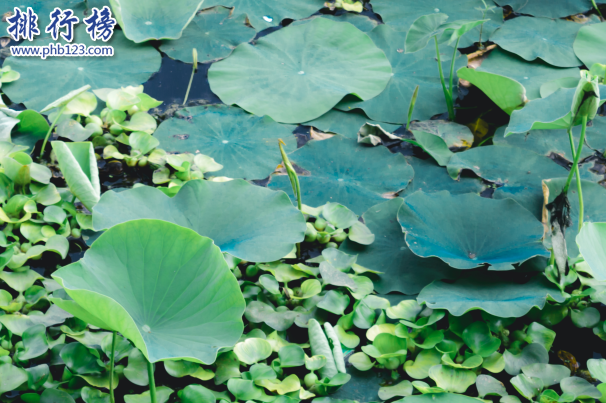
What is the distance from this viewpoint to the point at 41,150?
1.87m

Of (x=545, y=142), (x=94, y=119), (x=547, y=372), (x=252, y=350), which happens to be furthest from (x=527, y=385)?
(x=94, y=119)

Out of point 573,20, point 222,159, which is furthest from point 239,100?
point 573,20

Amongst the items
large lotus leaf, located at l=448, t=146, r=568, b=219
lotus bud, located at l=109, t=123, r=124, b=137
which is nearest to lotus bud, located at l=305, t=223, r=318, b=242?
large lotus leaf, located at l=448, t=146, r=568, b=219

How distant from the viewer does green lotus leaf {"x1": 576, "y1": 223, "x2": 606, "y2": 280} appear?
123 cm

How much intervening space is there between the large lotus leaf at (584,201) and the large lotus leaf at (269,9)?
151 centimetres

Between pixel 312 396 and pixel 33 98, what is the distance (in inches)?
64.0

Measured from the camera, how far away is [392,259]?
1.56 meters

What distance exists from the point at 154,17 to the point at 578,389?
222cm

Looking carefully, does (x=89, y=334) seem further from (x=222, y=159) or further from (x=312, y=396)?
(x=222, y=159)

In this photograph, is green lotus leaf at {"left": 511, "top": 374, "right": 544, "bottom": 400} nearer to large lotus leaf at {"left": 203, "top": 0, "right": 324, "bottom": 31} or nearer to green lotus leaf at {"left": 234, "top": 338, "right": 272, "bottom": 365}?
green lotus leaf at {"left": 234, "top": 338, "right": 272, "bottom": 365}

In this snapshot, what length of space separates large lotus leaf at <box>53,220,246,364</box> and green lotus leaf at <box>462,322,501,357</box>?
0.60 meters

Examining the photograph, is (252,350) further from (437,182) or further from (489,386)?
(437,182)

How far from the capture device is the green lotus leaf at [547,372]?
125cm

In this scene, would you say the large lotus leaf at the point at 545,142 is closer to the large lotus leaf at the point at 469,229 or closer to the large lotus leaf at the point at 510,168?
the large lotus leaf at the point at 510,168
